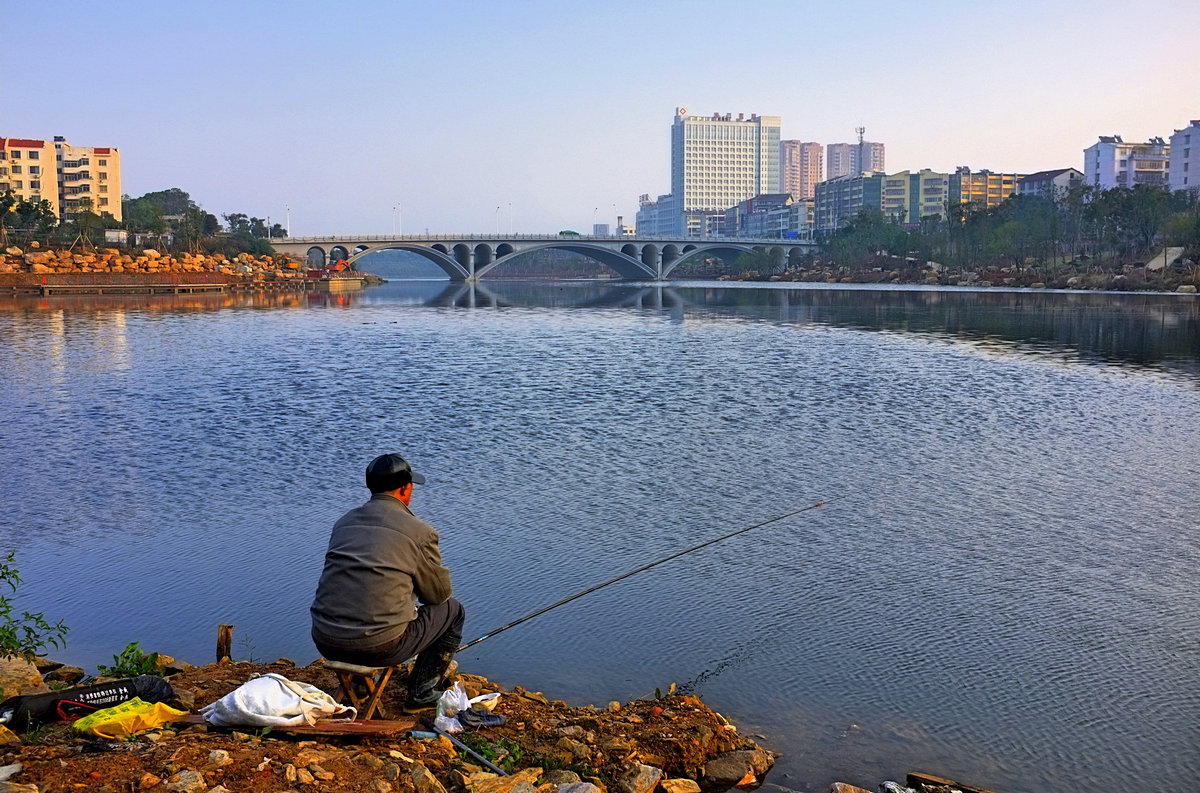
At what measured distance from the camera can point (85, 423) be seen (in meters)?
16.3

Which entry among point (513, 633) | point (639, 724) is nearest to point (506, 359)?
point (513, 633)

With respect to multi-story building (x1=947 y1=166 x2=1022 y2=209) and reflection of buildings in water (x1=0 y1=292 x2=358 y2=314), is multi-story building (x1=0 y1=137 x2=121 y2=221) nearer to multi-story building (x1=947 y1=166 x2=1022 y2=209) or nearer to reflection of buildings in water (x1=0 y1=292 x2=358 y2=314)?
reflection of buildings in water (x1=0 y1=292 x2=358 y2=314)

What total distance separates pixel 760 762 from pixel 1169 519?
6.64 m

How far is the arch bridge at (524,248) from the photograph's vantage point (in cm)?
9838

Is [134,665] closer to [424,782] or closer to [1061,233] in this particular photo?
[424,782]

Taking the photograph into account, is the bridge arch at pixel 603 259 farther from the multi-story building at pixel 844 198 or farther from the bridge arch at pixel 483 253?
the multi-story building at pixel 844 198

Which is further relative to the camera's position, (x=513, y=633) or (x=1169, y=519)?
(x=1169, y=519)

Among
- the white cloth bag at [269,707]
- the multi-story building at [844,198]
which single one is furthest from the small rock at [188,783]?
the multi-story building at [844,198]

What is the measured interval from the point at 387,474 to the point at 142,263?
79.1 meters

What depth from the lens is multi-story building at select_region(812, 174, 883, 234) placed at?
164 meters

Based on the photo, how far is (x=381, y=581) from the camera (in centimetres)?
490

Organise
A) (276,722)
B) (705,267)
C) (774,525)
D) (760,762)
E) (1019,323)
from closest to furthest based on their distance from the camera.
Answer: (276,722), (760,762), (774,525), (1019,323), (705,267)

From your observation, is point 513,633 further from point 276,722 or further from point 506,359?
point 506,359

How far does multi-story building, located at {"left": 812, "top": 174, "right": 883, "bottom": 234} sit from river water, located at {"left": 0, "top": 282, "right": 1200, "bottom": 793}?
14338 centimetres
